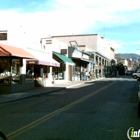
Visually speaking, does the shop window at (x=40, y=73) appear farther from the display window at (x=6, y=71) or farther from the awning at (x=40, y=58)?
the display window at (x=6, y=71)

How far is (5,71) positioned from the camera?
20.4 metres

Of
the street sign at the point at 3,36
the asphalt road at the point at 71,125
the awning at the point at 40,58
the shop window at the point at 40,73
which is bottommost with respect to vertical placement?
the asphalt road at the point at 71,125

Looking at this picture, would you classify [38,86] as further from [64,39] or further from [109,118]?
[64,39]

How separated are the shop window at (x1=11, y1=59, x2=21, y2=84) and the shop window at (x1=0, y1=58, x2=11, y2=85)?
0.43 meters

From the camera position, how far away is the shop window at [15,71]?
821 inches

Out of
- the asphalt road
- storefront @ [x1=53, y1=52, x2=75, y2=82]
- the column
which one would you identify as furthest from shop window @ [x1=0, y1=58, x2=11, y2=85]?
storefront @ [x1=53, y1=52, x2=75, y2=82]

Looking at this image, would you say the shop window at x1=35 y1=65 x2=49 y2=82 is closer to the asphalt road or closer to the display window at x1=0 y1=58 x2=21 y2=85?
the display window at x1=0 y1=58 x2=21 y2=85

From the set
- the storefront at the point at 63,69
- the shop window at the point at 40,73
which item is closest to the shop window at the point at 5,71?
the shop window at the point at 40,73

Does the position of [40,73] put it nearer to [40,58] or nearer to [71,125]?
[40,58]

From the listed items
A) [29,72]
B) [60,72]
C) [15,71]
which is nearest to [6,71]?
[15,71]

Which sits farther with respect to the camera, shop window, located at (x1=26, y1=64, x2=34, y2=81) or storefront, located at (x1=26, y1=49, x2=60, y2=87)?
storefront, located at (x1=26, y1=49, x2=60, y2=87)

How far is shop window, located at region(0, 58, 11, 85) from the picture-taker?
20.3 meters

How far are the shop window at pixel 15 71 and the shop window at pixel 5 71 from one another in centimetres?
43

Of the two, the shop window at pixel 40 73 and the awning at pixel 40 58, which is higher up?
the awning at pixel 40 58
